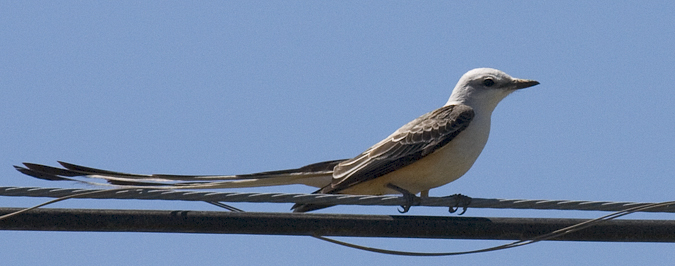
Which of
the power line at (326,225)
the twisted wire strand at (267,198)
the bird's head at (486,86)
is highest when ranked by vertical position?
the bird's head at (486,86)

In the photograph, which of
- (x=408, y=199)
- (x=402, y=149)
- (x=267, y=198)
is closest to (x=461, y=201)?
(x=408, y=199)

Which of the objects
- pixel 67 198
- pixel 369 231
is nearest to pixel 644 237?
pixel 369 231

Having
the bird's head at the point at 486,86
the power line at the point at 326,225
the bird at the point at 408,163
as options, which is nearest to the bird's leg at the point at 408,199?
the bird at the point at 408,163

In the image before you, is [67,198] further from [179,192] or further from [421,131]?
[421,131]

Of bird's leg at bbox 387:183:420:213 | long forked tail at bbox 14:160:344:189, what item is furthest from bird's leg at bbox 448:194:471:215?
long forked tail at bbox 14:160:344:189

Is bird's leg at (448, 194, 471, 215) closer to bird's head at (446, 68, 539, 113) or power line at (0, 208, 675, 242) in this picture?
power line at (0, 208, 675, 242)

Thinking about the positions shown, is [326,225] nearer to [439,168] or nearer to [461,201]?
[461,201]

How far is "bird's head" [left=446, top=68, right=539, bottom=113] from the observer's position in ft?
24.1

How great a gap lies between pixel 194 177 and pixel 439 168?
1887mm

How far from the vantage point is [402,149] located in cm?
682

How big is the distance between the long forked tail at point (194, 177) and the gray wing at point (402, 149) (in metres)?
0.18

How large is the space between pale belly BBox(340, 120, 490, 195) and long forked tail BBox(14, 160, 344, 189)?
35 centimetres

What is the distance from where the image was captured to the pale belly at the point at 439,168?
6.68 meters

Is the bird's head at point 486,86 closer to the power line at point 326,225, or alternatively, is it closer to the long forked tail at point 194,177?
the long forked tail at point 194,177
